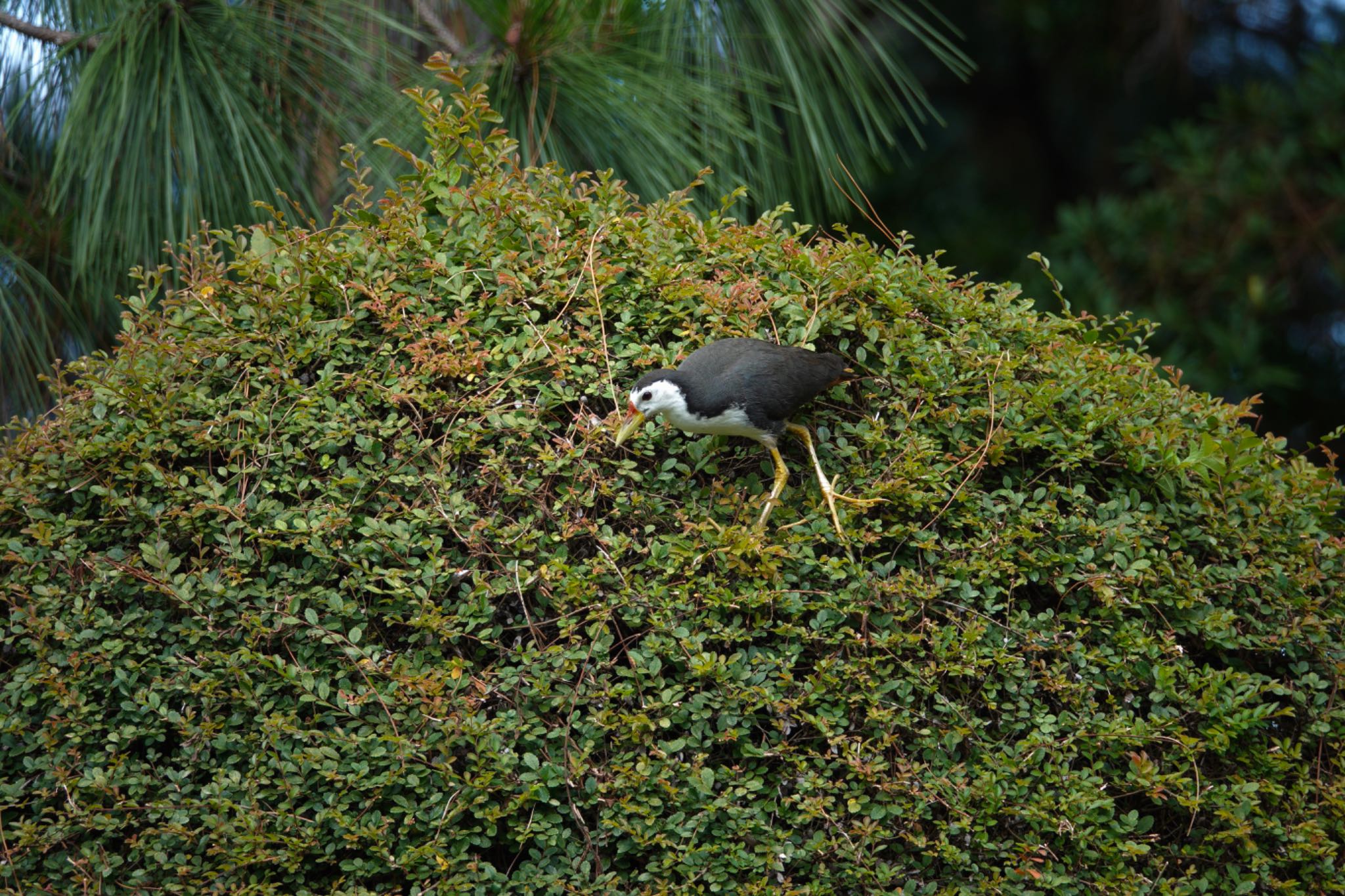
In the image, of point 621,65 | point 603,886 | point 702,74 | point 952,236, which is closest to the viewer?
point 603,886

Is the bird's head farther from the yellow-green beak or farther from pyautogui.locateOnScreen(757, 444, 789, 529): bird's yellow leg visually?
pyautogui.locateOnScreen(757, 444, 789, 529): bird's yellow leg

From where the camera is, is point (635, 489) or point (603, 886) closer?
point (603, 886)

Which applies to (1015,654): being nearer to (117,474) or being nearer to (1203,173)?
(117,474)

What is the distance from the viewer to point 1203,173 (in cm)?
624

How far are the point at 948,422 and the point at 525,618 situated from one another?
100 centimetres

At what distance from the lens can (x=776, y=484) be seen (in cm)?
235

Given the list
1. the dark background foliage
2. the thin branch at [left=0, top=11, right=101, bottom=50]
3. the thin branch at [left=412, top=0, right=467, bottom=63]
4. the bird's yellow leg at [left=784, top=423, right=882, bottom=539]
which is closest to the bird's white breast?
the bird's yellow leg at [left=784, top=423, right=882, bottom=539]

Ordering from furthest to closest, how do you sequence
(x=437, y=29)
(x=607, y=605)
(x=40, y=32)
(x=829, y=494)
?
(x=437, y=29) < (x=40, y=32) < (x=829, y=494) < (x=607, y=605)

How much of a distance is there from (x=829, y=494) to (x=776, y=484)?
0.11 m

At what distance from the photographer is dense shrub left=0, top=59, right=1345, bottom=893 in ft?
7.04

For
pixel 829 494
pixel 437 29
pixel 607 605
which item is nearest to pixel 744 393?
pixel 829 494

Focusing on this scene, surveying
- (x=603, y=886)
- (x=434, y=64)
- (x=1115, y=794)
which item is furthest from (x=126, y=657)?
(x=1115, y=794)

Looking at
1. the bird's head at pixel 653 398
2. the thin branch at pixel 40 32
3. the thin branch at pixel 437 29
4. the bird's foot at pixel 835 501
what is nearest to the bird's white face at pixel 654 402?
the bird's head at pixel 653 398

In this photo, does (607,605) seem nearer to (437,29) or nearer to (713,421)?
(713,421)
